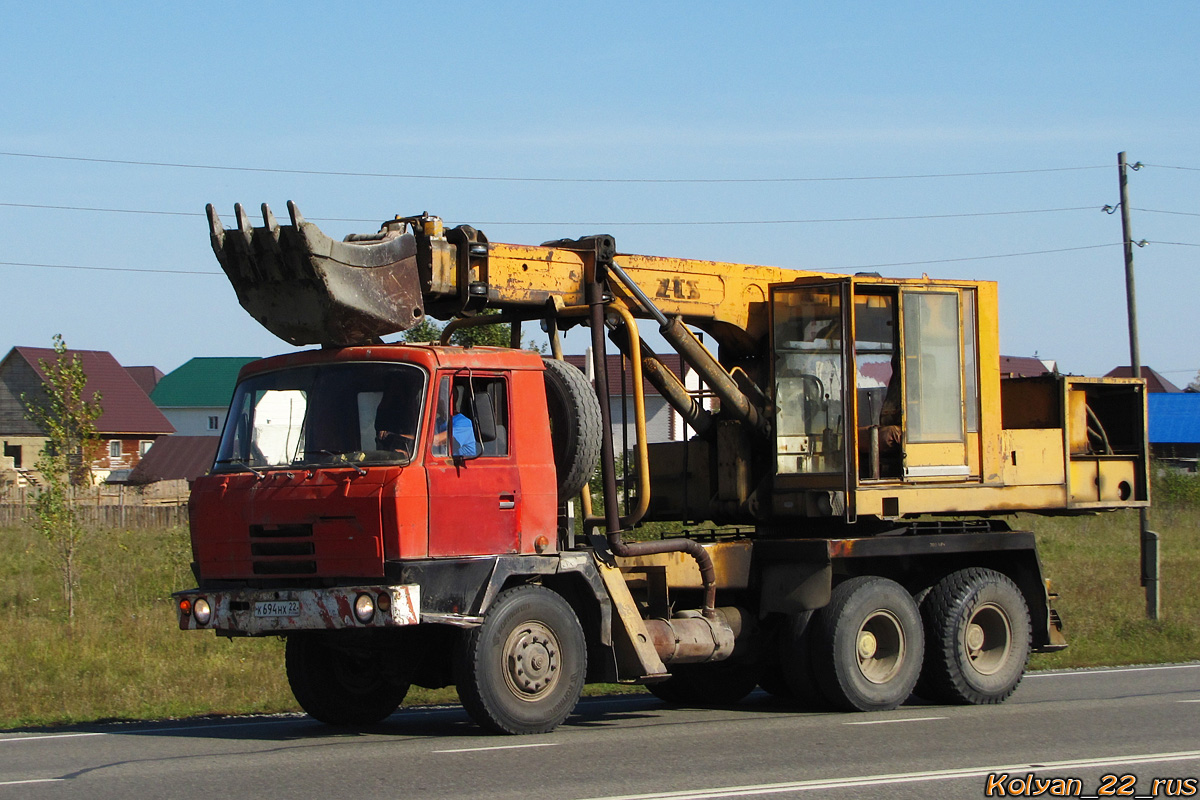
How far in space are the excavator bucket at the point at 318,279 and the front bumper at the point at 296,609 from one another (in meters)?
1.90

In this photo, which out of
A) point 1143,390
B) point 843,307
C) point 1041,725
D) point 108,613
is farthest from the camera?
point 108,613

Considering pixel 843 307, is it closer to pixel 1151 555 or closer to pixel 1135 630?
pixel 1135 630

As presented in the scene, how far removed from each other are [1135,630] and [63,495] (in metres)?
14.6

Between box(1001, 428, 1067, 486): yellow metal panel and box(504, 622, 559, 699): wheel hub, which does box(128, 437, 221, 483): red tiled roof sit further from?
box(504, 622, 559, 699): wheel hub

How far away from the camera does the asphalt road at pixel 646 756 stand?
25.8 ft

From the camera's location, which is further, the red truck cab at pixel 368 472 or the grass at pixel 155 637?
the grass at pixel 155 637

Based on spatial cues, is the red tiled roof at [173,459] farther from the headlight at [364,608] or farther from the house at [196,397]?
the headlight at [364,608]

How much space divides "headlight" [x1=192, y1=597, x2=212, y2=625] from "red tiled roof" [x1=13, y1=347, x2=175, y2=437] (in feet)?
188

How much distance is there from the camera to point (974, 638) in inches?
522

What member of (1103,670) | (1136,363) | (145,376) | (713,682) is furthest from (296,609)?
(145,376)

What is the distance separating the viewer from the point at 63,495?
65.4 feet

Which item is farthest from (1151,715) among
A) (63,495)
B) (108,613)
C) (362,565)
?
(63,495)

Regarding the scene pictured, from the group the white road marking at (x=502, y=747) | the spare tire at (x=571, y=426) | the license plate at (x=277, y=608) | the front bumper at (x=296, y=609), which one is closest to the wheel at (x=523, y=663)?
the white road marking at (x=502, y=747)

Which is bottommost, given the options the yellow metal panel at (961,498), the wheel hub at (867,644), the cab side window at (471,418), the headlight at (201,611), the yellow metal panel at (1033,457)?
the wheel hub at (867,644)
